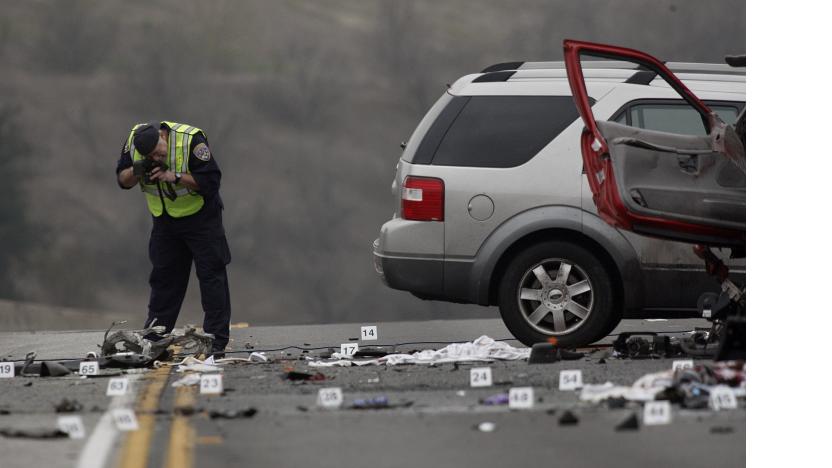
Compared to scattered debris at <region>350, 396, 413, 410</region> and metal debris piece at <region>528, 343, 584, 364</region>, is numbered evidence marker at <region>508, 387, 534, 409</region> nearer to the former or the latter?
scattered debris at <region>350, 396, 413, 410</region>

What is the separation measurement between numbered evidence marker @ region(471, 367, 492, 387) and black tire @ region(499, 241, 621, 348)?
1724 mm

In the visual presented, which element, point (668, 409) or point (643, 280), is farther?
point (643, 280)

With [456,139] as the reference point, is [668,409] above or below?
below

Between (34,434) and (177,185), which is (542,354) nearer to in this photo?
(177,185)

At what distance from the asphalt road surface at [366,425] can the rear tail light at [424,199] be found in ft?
3.80

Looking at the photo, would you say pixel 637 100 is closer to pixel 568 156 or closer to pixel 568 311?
pixel 568 156

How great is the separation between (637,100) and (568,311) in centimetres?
149

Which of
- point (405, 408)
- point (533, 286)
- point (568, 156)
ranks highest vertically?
point (568, 156)

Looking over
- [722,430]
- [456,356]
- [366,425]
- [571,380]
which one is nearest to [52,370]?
[456,356]

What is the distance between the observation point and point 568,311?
10.7m

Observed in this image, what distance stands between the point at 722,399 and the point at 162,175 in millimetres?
4914

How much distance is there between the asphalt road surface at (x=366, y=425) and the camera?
6.98 meters
